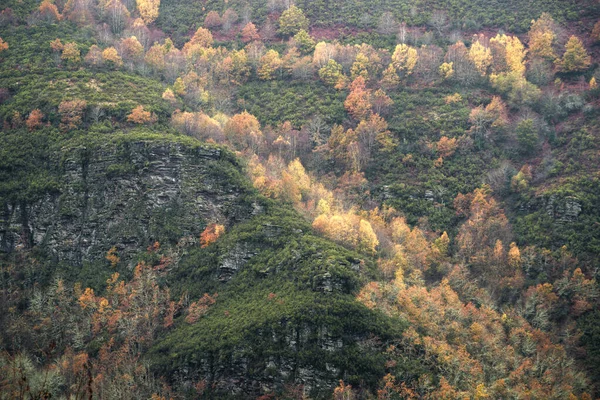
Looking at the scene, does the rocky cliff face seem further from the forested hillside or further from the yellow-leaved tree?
the yellow-leaved tree

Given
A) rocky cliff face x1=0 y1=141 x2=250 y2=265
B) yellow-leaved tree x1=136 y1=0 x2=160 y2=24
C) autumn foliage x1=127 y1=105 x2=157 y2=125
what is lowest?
rocky cliff face x1=0 y1=141 x2=250 y2=265

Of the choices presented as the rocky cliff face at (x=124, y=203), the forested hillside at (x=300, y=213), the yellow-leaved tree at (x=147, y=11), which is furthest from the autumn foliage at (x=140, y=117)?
the yellow-leaved tree at (x=147, y=11)

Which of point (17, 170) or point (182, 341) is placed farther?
point (17, 170)

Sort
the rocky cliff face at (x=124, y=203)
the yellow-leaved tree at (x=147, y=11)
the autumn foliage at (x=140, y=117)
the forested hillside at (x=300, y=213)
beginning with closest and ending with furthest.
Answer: the forested hillside at (x=300, y=213), the rocky cliff face at (x=124, y=203), the autumn foliage at (x=140, y=117), the yellow-leaved tree at (x=147, y=11)

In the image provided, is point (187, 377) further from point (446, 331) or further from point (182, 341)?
point (446, 331)

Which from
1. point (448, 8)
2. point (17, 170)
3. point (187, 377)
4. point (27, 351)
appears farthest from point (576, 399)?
point (448, 8)

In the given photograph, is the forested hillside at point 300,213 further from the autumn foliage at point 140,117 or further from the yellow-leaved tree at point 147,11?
the yellow-leaved tree at point 147,11

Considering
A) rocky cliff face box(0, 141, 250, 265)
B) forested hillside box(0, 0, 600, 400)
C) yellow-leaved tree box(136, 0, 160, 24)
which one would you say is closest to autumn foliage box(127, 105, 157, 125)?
forested hillside box(0, 0, 600, 400)
